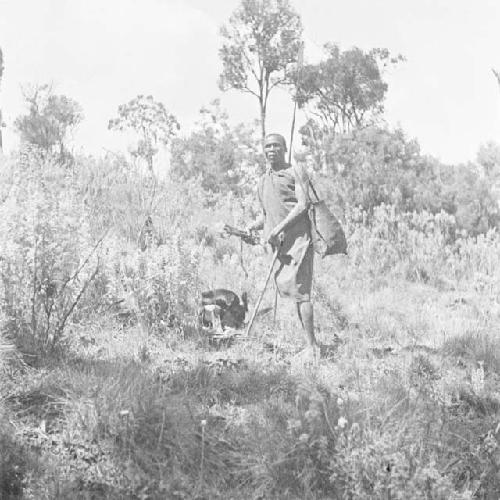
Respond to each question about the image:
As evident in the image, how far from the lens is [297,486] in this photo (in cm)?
369

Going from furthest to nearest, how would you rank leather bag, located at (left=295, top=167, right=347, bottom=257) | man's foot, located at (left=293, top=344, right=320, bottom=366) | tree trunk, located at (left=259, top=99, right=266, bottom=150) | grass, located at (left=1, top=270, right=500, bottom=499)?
1. tree trunk, located at (left=259, top=99, right=266, bottom=150)
2. leather bag, located at (left=295, top=167, right=347, bottom=257)
3. man's foot, located at (left=293, top=344, right=320, bottom=366)
4. grass, located at (left=1, top=270, right=500, bottom=499)

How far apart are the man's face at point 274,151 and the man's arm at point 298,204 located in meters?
0.21

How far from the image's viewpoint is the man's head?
5484mm

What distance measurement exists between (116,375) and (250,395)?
3.09ft

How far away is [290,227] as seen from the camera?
Answer: 5.50 metres

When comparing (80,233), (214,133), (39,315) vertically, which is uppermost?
(214,133)

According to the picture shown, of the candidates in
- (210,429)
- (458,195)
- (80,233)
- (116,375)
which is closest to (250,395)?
(210,429)

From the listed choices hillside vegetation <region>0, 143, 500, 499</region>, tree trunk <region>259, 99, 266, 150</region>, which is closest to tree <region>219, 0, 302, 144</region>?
tree trunk <region>259, 99, 266, 150</region>

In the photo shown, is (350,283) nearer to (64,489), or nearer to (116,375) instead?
(116,375)

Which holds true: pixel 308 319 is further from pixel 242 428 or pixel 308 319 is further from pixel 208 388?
pixel 242 428

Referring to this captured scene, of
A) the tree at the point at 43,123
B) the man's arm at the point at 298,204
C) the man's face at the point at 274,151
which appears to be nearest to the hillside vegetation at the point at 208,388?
the man's arm at the point at 298,204

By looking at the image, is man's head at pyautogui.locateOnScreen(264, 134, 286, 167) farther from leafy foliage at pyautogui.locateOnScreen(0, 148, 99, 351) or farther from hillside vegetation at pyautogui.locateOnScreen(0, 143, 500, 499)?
leafy foliage at pyautogui.locateOnScreen(0, 148, 99, 351)

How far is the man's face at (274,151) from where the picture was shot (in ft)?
18.0

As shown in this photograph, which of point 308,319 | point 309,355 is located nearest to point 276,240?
point 308,319
